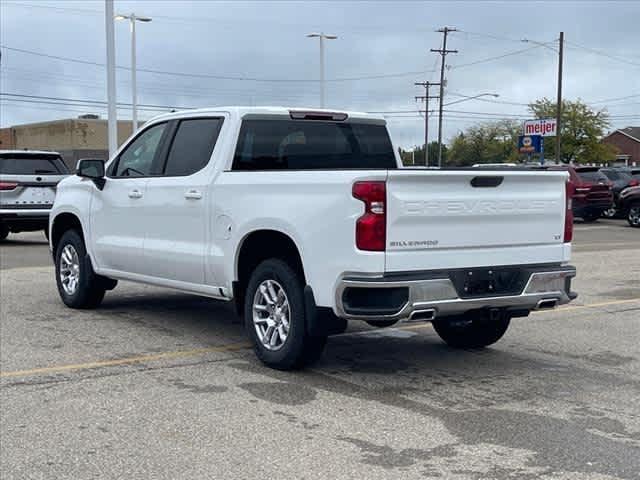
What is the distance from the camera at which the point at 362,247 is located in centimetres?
573

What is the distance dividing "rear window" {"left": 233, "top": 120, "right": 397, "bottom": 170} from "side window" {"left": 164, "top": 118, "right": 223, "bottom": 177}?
30 centimetres

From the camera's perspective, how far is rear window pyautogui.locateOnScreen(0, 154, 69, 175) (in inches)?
651

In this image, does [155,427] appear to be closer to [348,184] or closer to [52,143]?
[348,184]

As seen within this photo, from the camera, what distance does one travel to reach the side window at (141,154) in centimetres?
806

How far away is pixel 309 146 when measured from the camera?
760cm

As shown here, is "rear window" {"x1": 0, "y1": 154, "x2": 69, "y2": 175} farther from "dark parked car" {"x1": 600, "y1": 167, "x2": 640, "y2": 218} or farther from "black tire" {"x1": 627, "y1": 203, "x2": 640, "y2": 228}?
"dark parked car" {"x1": 600, "y1": 167, "x2": 640, "y2": 218}

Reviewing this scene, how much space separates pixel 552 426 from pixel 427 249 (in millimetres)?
1419

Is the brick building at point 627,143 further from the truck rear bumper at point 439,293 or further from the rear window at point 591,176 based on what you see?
the truck rear bumper at point 439,293

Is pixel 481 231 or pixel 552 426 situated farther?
pixel 481 231

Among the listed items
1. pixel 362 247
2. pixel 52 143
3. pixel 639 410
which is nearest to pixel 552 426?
pixel 639 410

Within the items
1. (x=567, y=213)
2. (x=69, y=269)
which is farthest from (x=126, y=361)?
(x=567, y=213)

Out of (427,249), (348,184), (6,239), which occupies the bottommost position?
(6,239)

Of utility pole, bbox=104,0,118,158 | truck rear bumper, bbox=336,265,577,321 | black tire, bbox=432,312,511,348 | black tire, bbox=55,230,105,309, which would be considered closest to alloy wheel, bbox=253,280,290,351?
truck rear bumper, bbox=336,265,577,321

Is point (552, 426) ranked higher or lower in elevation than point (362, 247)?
lower
